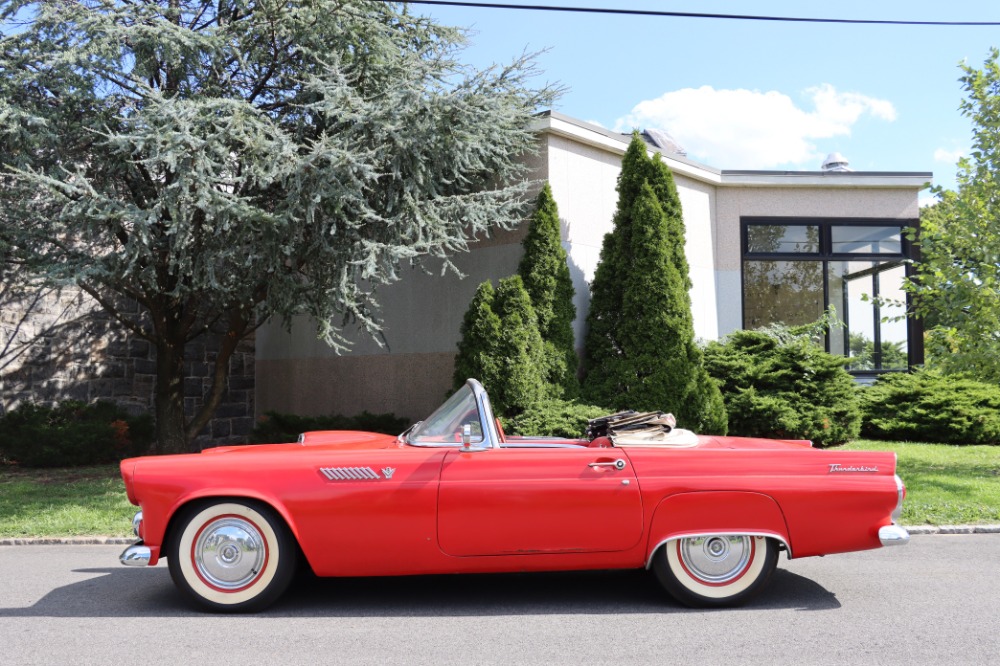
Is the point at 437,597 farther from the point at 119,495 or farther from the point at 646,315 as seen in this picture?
the point at 646,315

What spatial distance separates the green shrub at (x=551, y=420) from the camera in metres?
9.90

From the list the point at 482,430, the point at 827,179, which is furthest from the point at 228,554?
the point at 827,179

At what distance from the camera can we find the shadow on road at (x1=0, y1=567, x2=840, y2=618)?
195 inches

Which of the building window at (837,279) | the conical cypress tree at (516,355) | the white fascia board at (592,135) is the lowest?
the conical cypress tree at (516,355)

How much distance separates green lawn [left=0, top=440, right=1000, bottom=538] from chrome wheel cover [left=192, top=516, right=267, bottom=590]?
3259 mm

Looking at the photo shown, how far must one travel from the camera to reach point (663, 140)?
1493cm

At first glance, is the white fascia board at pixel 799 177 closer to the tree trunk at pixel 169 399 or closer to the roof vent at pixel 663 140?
the roof vent at pixel 663 140

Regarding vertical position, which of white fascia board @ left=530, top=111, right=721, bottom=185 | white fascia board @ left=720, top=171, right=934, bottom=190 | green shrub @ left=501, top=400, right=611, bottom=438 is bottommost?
green shrub @ left=501, top=400, right=611, bottom=438

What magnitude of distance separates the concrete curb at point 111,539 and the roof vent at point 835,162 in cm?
932

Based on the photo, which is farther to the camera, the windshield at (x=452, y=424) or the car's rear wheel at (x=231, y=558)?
the windshield at (x=452, y=424)

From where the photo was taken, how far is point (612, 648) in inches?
165

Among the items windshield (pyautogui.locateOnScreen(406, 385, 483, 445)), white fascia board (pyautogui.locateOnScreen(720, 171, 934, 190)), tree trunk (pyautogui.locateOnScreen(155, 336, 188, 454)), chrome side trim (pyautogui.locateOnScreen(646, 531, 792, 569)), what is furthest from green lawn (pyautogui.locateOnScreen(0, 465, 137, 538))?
white fascia board (pyautogui.locateOnScreen(720, 171, 934, 190))

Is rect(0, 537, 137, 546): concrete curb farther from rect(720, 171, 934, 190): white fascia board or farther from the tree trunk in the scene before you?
rect(720, 171, 934, 190): white fascia board

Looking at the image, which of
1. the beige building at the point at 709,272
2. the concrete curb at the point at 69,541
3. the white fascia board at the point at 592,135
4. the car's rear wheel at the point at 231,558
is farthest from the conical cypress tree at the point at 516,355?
the car's rear wheel at the point at 231,558
